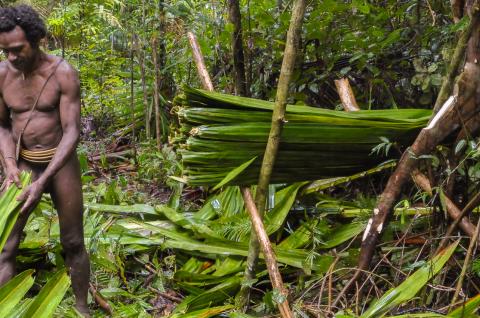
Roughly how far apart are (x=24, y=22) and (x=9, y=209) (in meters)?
0.92

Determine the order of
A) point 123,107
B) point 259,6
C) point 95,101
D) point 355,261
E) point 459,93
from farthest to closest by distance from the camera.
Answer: point 95,101 < point 123,107 < point 259,6 < point 355,261 < point 459,93

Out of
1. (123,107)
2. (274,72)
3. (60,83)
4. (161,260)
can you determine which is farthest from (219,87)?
(60,83)

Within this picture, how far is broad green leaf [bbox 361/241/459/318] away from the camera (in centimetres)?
279

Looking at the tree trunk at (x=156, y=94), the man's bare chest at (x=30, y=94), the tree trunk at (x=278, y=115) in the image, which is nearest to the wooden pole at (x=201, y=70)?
the tree trunk at (x=278, y=115)

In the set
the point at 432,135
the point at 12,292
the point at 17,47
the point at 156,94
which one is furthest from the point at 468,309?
the point at 156,94

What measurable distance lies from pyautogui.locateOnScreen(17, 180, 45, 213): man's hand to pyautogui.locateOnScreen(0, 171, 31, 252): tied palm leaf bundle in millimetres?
27

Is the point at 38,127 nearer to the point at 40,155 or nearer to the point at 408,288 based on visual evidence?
the point at 40,155

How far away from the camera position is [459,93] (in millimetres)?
3104

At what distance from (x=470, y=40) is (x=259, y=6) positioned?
2.62 meters

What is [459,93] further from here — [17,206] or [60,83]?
[17,206]

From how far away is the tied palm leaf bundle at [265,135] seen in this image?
3279 millimetres

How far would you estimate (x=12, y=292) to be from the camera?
2.45 metres

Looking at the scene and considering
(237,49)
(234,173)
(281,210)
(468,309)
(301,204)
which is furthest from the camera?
(237,49)

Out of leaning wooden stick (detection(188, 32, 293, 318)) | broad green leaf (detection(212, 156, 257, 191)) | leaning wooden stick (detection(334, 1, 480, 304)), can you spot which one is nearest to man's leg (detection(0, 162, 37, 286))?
broad green leaf (detection(212, 156, 257, 191))
